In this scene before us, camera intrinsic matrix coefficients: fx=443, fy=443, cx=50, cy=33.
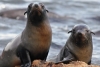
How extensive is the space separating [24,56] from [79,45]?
1161mm

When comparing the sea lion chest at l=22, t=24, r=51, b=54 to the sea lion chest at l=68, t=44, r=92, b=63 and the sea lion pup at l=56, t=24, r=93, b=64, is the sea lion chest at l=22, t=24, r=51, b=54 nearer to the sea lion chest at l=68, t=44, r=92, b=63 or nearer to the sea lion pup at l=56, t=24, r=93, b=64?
the sea lion pup at l=56, t=24, r=93, b=64

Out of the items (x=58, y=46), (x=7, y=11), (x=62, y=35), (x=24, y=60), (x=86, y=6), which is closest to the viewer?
(x=24, y=60)

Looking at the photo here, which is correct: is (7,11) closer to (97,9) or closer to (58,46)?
(97,9)

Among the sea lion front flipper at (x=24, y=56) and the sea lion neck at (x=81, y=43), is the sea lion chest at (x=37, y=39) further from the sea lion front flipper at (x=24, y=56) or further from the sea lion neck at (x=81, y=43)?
the sea lion neck at (x=81, y=43)

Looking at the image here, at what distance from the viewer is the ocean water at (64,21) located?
535 inches

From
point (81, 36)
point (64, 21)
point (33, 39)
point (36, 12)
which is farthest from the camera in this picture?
point (64, 21)

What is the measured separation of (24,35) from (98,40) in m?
6.74

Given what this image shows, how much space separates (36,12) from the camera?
746 centimetres

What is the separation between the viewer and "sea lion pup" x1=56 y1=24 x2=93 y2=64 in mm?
7957

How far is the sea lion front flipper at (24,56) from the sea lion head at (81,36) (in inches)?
40.3

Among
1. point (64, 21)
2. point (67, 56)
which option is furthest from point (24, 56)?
point (64, 21)

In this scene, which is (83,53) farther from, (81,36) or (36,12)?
(36,12)

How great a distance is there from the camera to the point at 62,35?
15109 millimetres

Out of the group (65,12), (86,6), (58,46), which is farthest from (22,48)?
(86,6)
